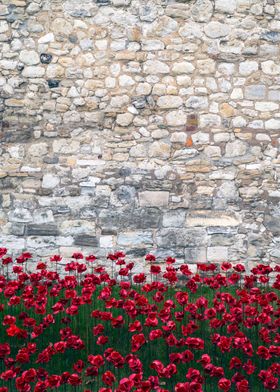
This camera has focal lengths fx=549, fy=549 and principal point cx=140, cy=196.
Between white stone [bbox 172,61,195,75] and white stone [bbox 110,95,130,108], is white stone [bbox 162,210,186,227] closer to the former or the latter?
white stone [bbox 110,95,130,108]

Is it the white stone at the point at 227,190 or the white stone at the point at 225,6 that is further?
the white stone at the point at 227,190

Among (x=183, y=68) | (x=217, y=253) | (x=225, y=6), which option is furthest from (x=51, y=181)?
(x=225, y=6)

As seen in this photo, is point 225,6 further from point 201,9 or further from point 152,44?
point 152,44

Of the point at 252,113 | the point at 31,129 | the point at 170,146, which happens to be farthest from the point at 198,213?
the point at 31,129

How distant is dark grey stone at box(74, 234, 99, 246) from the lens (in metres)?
6.81

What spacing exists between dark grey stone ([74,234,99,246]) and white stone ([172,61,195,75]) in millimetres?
2280

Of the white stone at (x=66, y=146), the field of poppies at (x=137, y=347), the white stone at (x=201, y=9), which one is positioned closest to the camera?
the field of poppies at (x=137, y=347)

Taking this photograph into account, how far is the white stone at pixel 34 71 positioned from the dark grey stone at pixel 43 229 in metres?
1.85

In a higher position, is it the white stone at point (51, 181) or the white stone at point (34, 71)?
the white stone at point (34, 71)

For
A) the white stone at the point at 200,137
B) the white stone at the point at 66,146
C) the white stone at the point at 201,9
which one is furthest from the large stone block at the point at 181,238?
the white stone at the point at 201,9

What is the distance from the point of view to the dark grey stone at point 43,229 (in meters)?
6.82

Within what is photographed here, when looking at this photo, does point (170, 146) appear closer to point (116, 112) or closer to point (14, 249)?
point (116, 112)

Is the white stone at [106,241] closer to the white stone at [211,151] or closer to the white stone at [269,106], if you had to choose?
the white stone at [211,151]

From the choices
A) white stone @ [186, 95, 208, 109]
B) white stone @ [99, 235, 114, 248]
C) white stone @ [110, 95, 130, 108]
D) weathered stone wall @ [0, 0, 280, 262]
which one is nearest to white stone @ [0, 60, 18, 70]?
weathered stone wall @ [0, 0, 280, 262]
